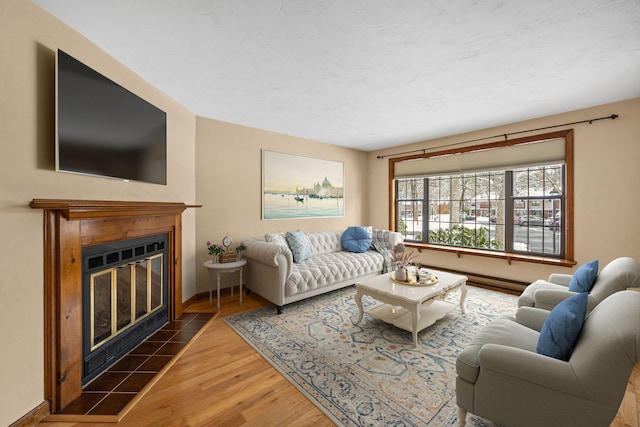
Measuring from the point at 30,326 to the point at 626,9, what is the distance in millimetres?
4251

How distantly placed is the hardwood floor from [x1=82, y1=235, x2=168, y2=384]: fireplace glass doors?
49 cm

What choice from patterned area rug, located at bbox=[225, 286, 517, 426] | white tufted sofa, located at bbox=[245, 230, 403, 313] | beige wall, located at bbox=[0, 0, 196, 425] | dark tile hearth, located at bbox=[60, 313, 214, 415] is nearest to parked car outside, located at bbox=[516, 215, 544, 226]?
patterned area rug, located at bbox=[225, 286, 517, 426]

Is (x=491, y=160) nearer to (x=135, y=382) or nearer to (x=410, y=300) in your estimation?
(x=410, y=300)

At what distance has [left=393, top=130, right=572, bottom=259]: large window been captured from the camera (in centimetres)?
373

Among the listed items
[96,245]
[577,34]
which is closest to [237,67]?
[96,245]

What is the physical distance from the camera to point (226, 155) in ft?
12.3

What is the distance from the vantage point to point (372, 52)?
2.07 m

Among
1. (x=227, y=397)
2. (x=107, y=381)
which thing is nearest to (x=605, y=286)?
(x=227, y=397)

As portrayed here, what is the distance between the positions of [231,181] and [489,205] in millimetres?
4345

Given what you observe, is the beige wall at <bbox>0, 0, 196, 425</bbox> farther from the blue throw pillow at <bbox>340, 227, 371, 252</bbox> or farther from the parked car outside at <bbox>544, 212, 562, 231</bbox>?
the parked car outside at <bbox>544, 212, 562, 231</bbox>

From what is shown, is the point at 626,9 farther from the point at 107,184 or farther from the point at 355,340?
the point at 107,184

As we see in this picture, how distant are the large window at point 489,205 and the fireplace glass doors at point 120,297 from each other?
4.46m

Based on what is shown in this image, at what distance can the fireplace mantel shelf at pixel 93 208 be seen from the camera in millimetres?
1548

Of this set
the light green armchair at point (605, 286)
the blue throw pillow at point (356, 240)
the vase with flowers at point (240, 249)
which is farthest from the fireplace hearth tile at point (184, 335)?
the light green armchair at point (605, 286)
